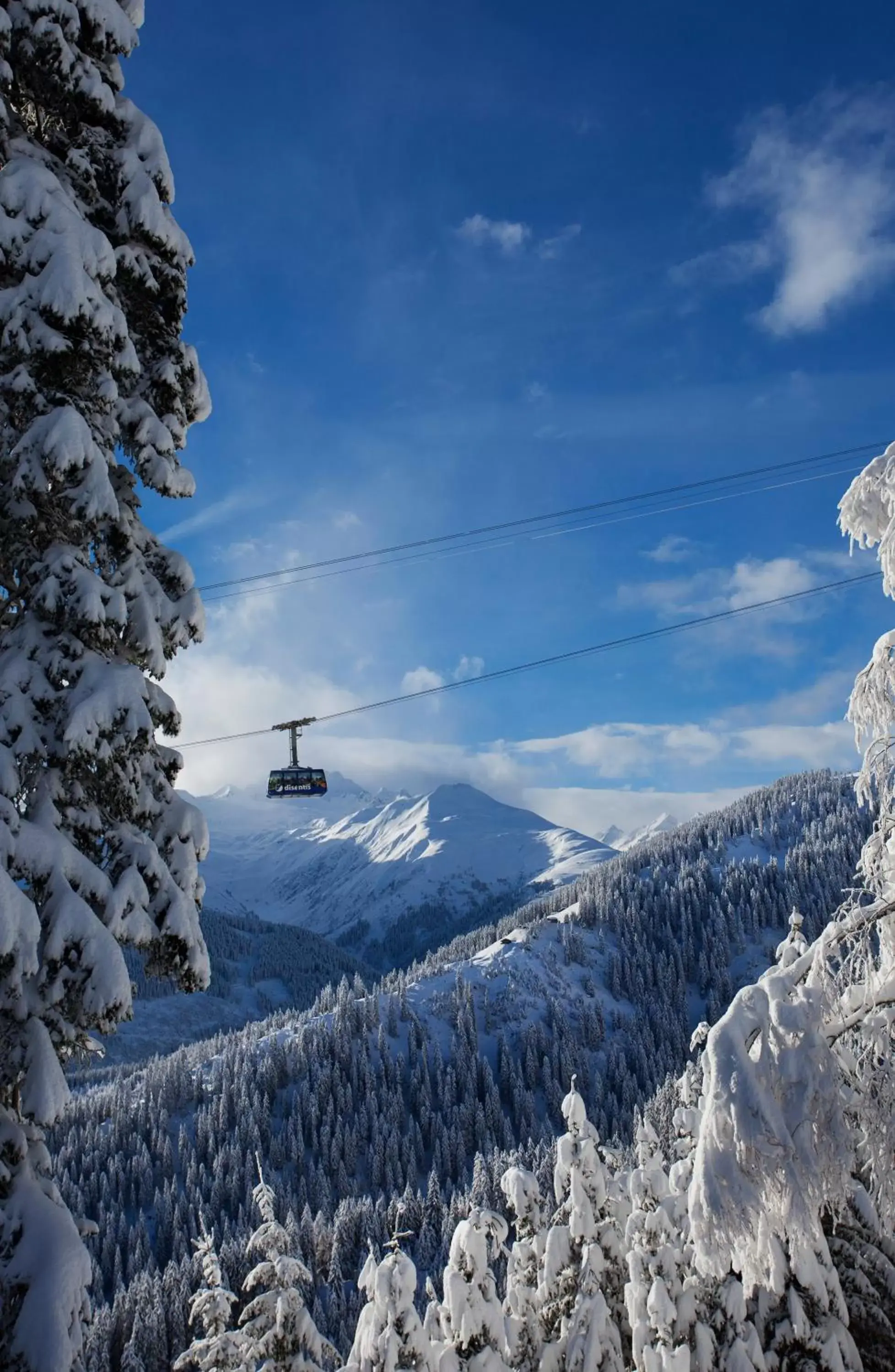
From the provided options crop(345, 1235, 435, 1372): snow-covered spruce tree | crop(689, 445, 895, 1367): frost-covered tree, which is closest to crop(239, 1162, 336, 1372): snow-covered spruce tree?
crop(345, 1235, 435, 1372): snow-covered spruce tree

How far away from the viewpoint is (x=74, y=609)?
681 centimetres

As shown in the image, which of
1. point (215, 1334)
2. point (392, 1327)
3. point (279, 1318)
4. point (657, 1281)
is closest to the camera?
point (657, 1281)

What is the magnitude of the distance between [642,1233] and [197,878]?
32.7 ft

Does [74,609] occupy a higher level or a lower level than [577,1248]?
higher

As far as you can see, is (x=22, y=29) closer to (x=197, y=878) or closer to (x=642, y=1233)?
(x=197, y=878)

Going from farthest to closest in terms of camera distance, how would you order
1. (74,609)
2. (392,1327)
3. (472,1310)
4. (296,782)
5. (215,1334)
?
(296,782) → (215,1334) → (472,1310) → (392,1327) → (74,609)

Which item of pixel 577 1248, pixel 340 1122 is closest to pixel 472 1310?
pixel 577 1248

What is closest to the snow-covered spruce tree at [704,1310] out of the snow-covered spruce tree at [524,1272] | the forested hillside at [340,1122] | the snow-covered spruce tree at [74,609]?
the snow-covered spruce tree at [524,1272]

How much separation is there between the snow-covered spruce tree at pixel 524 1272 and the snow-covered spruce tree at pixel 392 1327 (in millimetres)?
2034

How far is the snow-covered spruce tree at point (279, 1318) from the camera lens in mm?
12859

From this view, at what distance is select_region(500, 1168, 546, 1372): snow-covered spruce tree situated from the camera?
14.9 m

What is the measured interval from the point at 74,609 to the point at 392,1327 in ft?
40.6

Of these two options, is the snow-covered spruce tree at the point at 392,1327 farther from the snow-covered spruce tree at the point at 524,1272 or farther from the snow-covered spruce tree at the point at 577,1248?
the snow-covered spruce tree at the point at 577,1248

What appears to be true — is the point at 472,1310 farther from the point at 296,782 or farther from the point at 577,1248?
the point at 296,782
